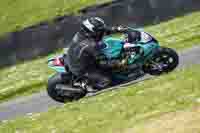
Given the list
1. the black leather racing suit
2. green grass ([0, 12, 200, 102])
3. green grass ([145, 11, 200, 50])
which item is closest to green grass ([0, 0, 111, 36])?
green grass ([145, 11, 200, 50])

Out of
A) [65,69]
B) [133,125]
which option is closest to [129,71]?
[65,69]

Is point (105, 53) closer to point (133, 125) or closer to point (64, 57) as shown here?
point (64, 57)

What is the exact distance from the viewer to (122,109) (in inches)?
469

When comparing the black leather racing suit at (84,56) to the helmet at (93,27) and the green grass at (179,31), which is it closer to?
the helmet at (93,27)

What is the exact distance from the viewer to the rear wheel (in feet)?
51.3

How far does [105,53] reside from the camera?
15.6 metres

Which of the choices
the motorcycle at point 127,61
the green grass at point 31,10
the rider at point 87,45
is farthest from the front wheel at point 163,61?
the green grass at point 31,10

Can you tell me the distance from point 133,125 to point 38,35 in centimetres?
1732

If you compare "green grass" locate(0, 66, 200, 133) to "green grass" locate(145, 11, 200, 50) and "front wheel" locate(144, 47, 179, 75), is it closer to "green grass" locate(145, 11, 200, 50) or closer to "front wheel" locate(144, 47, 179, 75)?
"front wheel" locate(144, 47, 179, 75)

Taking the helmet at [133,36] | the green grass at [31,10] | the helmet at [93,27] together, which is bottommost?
the green grass at [31,10]

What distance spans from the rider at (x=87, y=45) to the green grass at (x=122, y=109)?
138cm

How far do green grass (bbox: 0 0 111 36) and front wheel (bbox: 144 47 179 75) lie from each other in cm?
1439

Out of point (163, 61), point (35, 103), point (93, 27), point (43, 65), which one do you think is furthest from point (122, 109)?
point (43, 65)

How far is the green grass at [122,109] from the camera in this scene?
1098 cm
